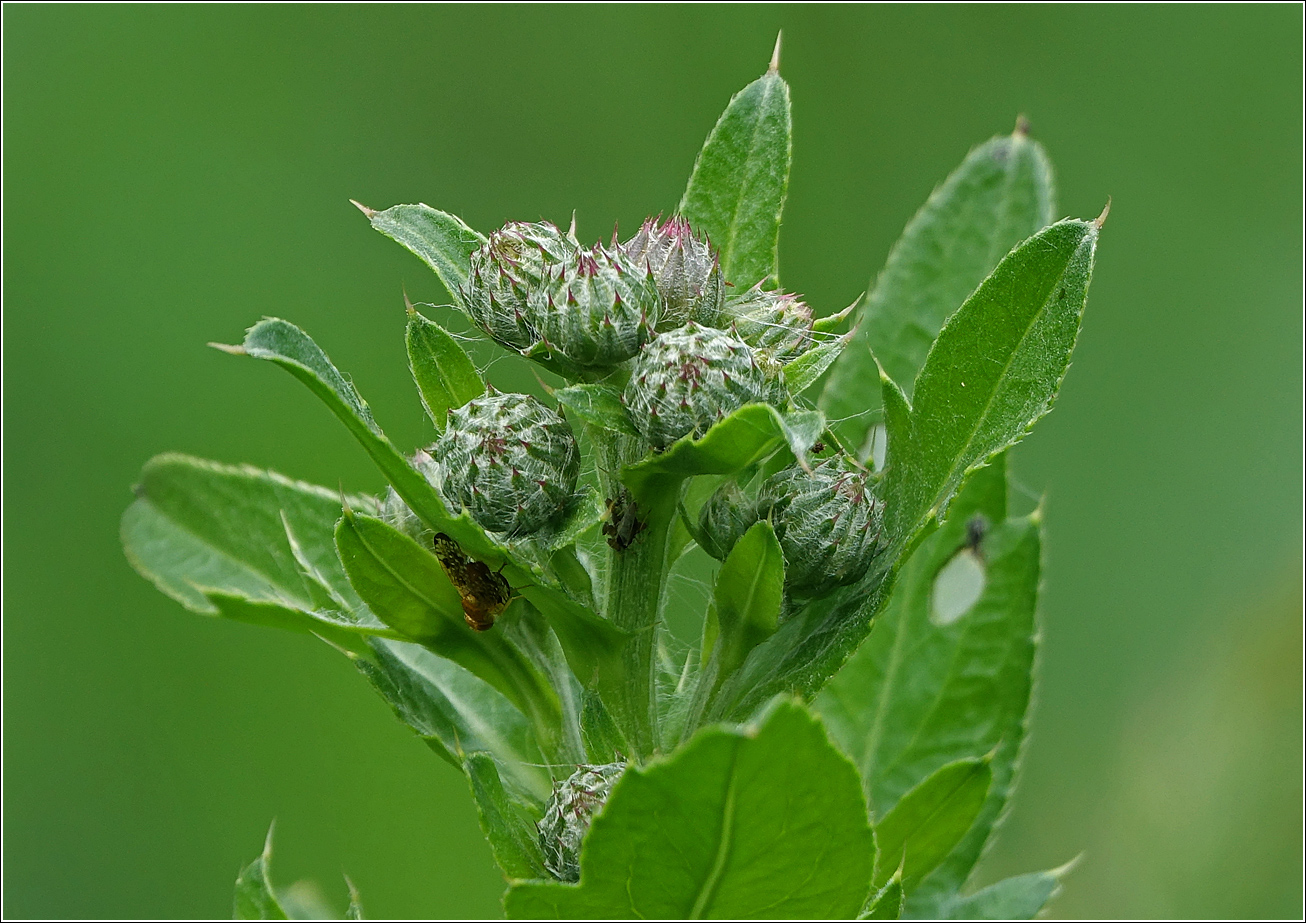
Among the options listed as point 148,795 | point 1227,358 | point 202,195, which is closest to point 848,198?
point 1227,358

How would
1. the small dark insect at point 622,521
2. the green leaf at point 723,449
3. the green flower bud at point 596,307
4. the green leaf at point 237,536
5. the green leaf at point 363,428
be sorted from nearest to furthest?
the green leaf at point 723,449 → the green leaf at point 363,428 → the green flower bud at point 596,307 → the small dark insect at point 622,521 → the green leaf at point 237,536

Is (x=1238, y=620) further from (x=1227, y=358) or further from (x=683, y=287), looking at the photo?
(x=683, y=287)

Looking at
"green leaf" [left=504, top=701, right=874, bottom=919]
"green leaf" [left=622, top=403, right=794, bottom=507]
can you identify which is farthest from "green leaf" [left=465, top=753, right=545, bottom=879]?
"green leaf" [left=622, top=403, right=794, bottom=507]

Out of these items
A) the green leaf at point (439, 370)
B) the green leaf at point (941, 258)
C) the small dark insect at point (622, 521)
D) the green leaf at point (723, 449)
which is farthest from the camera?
the green leaf at point (941, 258)

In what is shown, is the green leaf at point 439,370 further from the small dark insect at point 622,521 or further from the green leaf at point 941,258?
the green leaf at point 941,258

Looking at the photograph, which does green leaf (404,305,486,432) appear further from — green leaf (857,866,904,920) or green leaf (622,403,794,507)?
green leaf (857,866,904,920)

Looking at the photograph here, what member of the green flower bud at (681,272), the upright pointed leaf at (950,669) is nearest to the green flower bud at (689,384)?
the green flower bud at (681,272)
